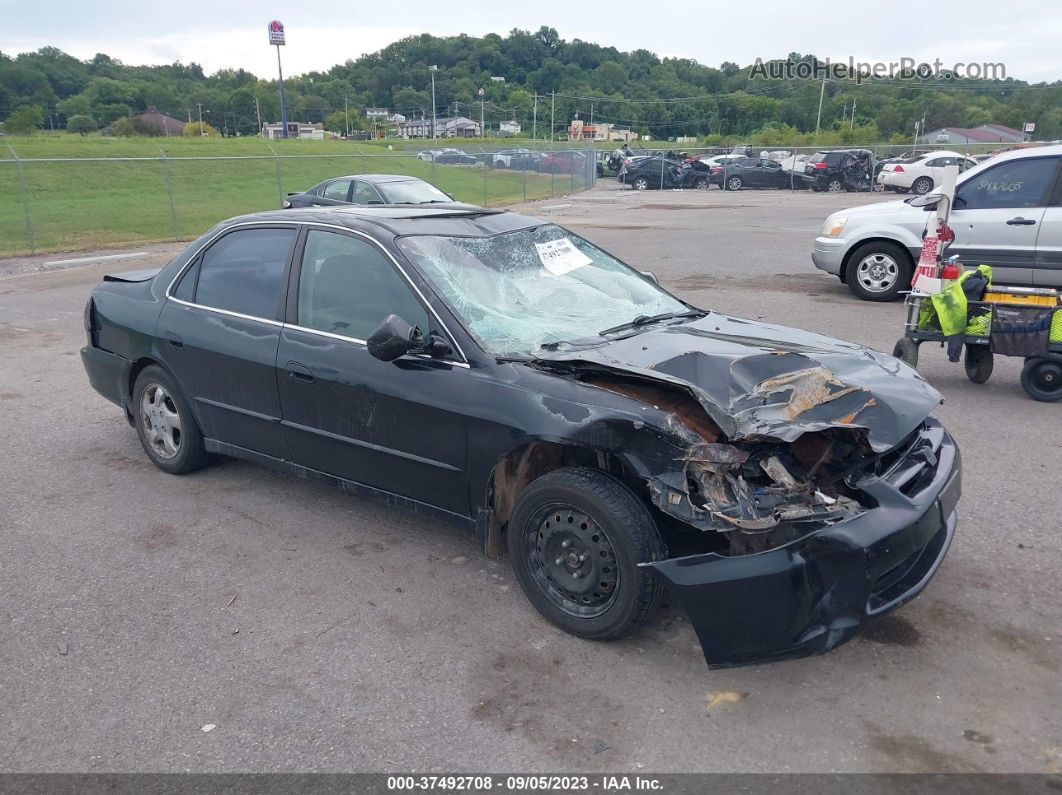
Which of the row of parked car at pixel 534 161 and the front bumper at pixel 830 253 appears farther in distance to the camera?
→ the row of parked car at pixel 534 161

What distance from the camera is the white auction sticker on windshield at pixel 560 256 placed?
4.63 meters

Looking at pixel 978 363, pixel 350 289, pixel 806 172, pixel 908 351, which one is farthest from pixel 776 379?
pixel 806 172

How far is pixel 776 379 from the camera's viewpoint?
3.54 metres

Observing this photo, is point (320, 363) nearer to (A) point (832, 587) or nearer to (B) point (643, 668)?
(B) point (643, 668)

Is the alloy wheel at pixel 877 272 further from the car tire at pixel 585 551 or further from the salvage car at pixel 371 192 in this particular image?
the car tire at pixel 585 551

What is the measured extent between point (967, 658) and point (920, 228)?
8326 millimetres

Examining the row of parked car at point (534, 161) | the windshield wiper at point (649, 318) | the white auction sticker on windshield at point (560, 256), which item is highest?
the white auction sticker on windshield at point (560, 256)

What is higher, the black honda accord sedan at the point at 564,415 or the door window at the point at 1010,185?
the door window at the point at 1010,185

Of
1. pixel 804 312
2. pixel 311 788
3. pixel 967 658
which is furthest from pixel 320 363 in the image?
pixel 804 312

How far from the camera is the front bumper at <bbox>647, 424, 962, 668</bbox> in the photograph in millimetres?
2889

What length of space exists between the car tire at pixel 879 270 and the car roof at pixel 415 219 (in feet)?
23.8

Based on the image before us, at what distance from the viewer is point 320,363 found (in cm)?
428

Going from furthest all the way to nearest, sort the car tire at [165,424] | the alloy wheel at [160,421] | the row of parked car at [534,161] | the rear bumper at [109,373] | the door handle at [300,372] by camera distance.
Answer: the row of parked car at [534,161] → the rear bumper at [109,373] → the alloy wheel at [160,421] → the car tire at [165,424] → the door handle at [300,372]

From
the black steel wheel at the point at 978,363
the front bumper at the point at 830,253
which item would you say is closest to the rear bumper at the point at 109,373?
the black steel wheel at the point at 978,363
